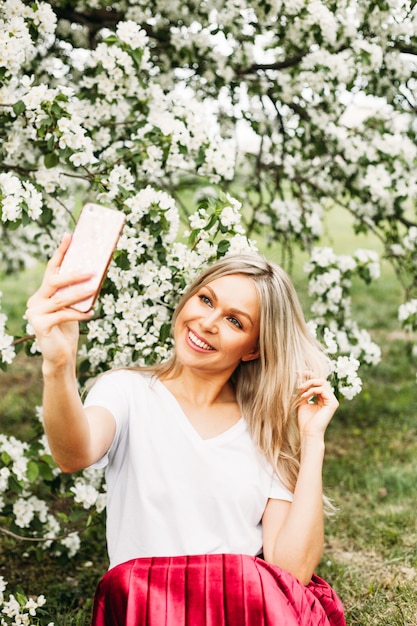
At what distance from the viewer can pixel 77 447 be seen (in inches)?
78.5

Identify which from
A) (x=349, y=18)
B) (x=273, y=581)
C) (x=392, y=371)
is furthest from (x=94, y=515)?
(x=392, y=371)

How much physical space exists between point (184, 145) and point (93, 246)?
134 centimetres

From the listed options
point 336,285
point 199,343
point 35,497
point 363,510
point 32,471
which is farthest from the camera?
point 363,510

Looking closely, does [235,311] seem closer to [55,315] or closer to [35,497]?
[55,315]

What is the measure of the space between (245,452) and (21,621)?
98cm

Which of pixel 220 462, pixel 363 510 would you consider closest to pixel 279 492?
pixel 220 462

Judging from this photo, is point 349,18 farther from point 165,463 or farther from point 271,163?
point 165,463

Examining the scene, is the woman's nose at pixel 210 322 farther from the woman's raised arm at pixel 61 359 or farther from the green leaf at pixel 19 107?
the green leaf at pixel 19 107

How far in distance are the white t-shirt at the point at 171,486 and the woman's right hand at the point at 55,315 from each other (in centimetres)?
53

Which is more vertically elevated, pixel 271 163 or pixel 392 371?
pixel 271 163

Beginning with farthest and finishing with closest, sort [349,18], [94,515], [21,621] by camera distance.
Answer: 1. [349,18]
2. [94,515]
3. [21,621]

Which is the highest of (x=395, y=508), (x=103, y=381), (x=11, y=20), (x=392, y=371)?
(x=11, y=20)

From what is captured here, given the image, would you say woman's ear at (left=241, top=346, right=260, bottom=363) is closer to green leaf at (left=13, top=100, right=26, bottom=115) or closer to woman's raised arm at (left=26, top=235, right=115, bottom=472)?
woman's raised arm at (left=26, top=235, right=115, bottom=472)

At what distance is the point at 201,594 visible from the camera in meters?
2.17
